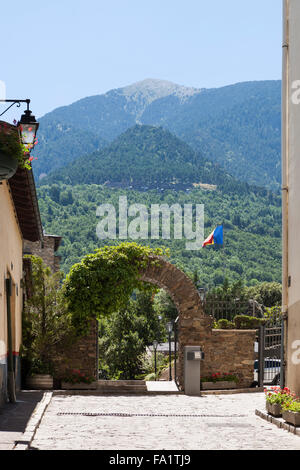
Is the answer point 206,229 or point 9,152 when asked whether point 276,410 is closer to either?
point 9,152

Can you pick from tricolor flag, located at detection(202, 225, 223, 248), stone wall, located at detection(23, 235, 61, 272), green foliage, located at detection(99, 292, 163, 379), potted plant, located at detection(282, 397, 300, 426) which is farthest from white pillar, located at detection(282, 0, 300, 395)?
stone wall, located at detection(23, 235, 61, 272)

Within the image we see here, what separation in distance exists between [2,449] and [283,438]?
4656 millimetres

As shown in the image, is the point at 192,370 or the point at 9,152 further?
the point at 192,370

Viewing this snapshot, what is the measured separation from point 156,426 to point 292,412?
7.49ft

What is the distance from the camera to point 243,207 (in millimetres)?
128875

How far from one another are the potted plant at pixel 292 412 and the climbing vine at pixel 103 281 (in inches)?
380

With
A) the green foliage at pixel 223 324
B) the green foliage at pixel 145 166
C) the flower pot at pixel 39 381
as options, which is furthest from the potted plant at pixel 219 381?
the green foliage at pixel 145 166

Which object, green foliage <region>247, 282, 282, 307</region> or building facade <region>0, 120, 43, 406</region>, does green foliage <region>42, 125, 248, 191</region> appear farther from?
building facade <region>0, 120, 43, 406</region>

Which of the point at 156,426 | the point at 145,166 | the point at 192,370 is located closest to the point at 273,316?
the point at 192,370

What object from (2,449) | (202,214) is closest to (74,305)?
(2,449)

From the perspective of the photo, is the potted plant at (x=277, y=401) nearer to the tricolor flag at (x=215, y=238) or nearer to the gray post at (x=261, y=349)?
the gray post at (x=261, y=349)

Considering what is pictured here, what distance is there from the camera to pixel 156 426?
496 inches

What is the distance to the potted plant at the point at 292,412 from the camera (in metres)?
12.1
